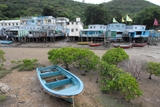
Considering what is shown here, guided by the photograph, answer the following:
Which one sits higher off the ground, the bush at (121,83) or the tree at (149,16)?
the tree at (149,16)

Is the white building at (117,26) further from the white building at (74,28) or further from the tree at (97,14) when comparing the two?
the tree at (97,14)

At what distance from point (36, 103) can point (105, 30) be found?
3105 cm

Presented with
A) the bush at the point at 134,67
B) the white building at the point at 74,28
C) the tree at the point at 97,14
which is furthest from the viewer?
the tree at the point at 97,14

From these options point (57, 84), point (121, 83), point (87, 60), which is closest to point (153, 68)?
point (121, 83)

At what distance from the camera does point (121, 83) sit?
7.43 metres

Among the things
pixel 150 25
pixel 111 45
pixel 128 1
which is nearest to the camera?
pixel 111 45

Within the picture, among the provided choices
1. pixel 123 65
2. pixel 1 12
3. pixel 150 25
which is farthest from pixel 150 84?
pixel 1 12

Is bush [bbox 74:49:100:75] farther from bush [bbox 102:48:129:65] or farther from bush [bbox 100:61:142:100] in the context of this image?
bush [bbox 100:61:142:100]

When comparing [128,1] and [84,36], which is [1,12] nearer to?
[84,36]

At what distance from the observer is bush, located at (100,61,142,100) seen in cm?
716

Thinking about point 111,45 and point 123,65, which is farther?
point 111,45

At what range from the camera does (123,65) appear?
11.3m

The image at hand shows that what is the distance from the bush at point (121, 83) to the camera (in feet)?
23.5

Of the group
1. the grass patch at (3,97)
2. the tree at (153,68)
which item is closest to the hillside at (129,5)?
the tree at (153,68)
